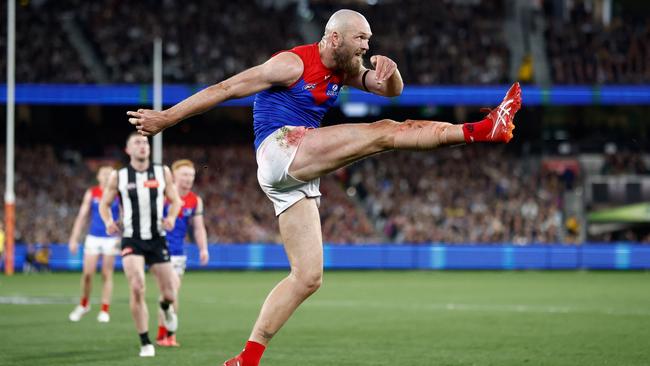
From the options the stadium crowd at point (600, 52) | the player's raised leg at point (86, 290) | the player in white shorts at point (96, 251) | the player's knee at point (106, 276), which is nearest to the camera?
the player's raised leg at point (86, 290)

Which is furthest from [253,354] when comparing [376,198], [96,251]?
[376,198]

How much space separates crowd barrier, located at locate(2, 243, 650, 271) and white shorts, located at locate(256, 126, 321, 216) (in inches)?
975

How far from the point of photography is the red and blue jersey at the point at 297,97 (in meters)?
7.32

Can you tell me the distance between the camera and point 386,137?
702 cm

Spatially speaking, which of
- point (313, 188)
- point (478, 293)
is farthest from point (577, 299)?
point (313, 188)

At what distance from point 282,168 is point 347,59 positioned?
0.90 metres

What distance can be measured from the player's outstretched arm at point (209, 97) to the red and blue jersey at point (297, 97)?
251mm

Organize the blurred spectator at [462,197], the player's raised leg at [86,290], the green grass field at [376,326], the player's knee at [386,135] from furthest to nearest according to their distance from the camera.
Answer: the blurred spectator at [462,197] → the player's raised leg at [86,290] → the green grass field at [376,326] → the player's knee at [386,135]

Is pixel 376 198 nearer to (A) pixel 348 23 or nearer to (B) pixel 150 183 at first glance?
(B) pixel 150 183

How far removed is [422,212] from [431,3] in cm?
912

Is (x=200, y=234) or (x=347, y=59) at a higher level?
(x=347, y=59)

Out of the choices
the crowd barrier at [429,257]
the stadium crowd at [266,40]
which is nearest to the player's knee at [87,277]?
the crowd barrier at [429,257]

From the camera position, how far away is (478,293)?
22.3 meters

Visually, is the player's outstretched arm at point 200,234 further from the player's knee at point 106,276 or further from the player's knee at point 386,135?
the player's knee at point 386,135
